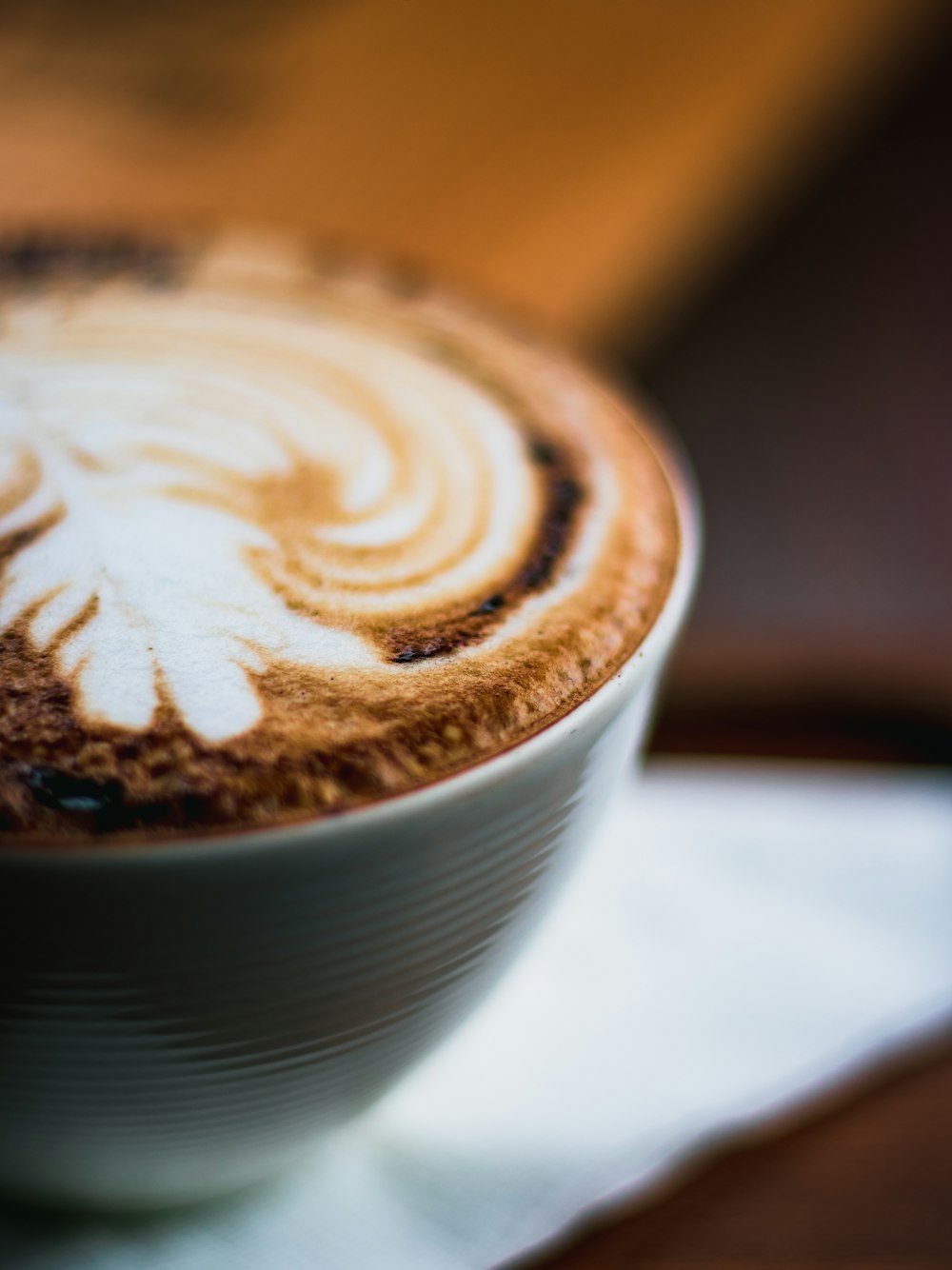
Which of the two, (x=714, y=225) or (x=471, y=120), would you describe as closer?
(x=471, y=120)

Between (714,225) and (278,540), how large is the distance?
1.46m

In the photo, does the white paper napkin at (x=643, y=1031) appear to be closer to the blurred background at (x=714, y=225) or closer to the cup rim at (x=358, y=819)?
the blurred background at (x=714, y=225)

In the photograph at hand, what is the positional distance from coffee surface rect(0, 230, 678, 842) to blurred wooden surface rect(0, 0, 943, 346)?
0.67 ft

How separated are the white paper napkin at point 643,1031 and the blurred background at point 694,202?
0.09m

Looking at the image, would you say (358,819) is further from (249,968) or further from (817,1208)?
(817,1208)

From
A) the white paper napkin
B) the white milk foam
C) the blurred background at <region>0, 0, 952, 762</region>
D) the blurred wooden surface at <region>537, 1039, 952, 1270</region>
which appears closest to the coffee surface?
the white milk foam

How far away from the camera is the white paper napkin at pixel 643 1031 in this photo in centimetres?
60

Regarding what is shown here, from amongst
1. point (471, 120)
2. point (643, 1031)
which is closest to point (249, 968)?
point (643, 1031)

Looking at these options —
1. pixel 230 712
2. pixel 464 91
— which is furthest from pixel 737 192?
pixel 230 712

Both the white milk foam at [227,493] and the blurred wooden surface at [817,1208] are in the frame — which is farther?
the blurred wooden surface at [817,1208]

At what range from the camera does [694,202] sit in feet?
5.68

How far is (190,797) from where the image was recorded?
363 millimetres

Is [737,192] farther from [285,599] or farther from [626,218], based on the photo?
[285,599]

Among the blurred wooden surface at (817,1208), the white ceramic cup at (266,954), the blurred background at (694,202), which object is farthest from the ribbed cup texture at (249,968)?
the blurred background at (694,202)
